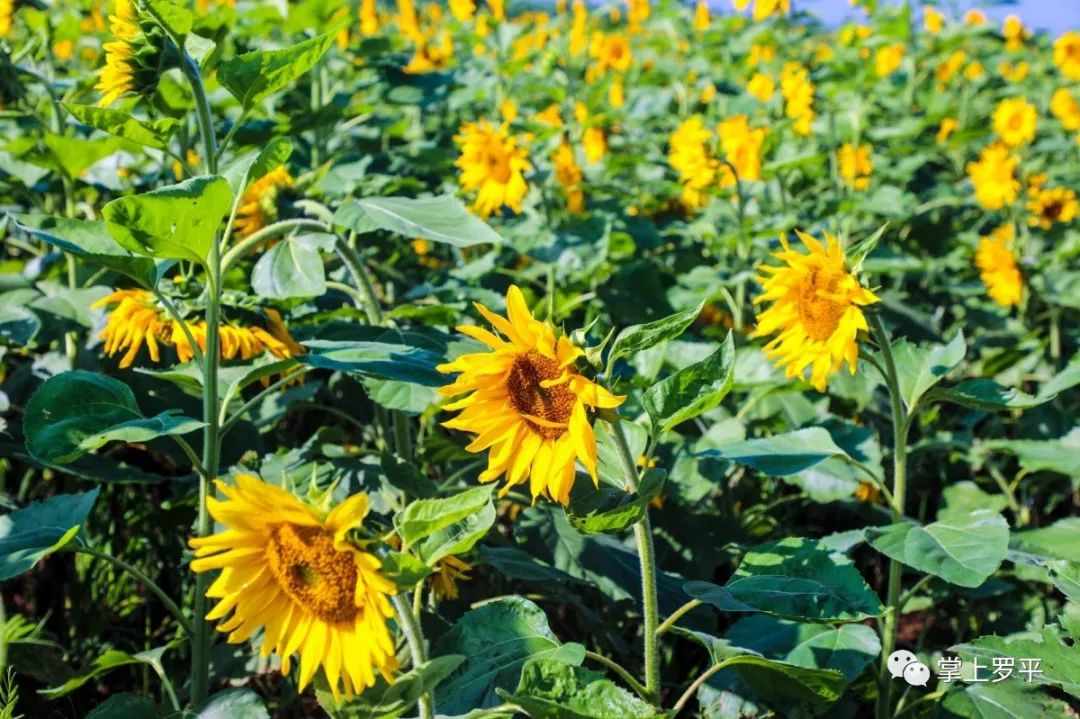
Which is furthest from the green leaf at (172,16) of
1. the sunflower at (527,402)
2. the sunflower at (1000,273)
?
the sunflower at (1000,273)

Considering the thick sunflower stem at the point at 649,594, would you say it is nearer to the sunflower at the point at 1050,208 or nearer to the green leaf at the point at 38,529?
the green leaf at the point at 38,529

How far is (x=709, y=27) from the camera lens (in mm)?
5941

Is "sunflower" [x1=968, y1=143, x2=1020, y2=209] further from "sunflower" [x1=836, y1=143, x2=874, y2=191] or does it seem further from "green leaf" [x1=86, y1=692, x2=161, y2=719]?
"green leaf" [x1=86, y1=692, x2=161, y2=719]

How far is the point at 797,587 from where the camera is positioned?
1.49 m

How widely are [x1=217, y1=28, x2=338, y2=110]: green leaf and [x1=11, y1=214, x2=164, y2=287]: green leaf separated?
0.93ft

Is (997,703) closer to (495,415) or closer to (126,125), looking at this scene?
(495,415)

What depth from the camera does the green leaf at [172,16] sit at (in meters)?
1.57

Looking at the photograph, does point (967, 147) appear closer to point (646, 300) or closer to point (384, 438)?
point (646, 300)

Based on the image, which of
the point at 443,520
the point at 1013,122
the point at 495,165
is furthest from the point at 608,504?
the point at 1013,122

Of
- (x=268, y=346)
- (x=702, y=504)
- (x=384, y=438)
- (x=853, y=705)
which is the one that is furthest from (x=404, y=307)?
(x=853, y=705)

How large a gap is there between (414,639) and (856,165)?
320 cm

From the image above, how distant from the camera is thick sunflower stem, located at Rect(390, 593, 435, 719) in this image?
4.02 feet

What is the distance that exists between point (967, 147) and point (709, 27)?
1735 millimetres

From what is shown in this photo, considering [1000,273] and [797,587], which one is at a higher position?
[797,587]
